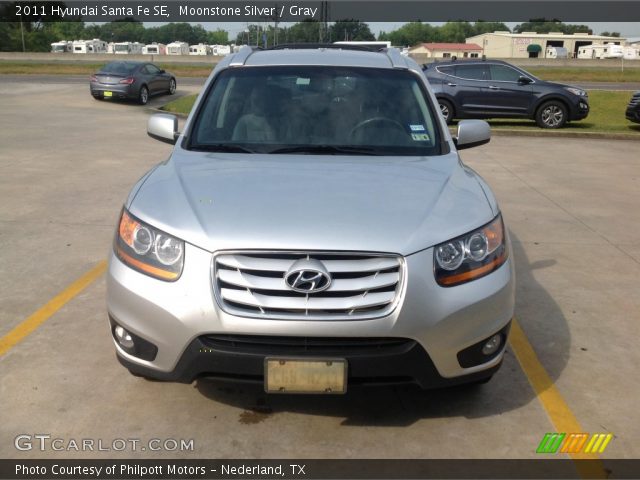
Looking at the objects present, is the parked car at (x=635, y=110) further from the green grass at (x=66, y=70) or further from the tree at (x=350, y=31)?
the tree at (x=350, y=31)

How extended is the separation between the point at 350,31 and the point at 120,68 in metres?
77.6

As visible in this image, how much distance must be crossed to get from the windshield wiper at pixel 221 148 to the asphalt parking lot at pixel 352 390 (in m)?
1.32

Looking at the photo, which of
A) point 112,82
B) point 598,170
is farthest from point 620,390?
point 112,82

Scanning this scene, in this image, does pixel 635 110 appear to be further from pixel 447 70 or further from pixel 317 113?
pixel 317 113

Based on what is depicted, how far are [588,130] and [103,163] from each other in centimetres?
1140

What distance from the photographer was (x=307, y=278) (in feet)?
9.62

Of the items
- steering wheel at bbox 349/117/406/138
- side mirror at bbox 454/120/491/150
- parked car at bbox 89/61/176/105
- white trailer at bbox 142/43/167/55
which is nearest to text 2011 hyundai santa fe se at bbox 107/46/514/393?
steering wheel at bbox 349/117/406/138

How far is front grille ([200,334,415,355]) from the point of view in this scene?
2.95 meters

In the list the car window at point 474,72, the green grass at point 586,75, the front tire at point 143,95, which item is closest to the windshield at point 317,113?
the car window at point 474,72

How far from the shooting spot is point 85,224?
714cm

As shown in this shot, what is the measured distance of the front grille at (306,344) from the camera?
295 cm

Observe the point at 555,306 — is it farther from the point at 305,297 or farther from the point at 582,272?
the point at 305,297

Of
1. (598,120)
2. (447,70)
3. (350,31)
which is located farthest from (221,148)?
(350,31)

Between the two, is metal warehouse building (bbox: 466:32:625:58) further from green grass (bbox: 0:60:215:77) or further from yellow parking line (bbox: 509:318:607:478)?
yellow parking line (bbox: 509:318:607:478)
